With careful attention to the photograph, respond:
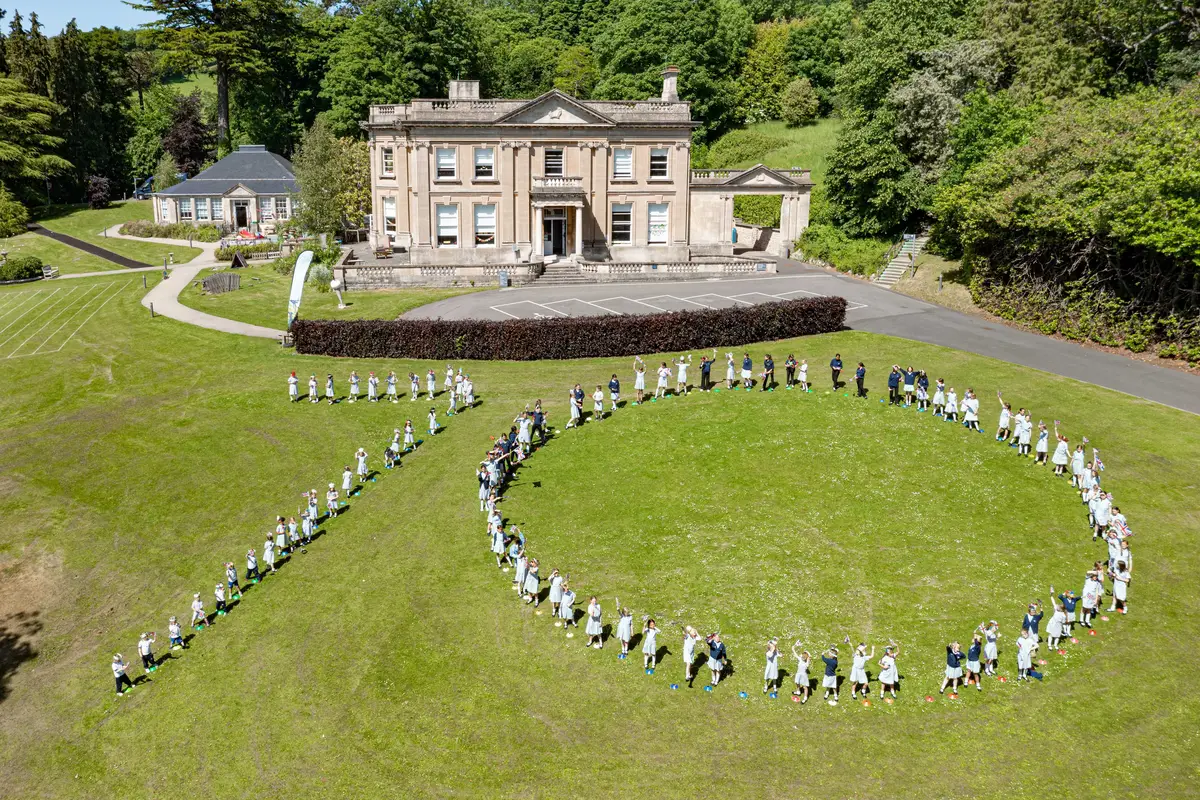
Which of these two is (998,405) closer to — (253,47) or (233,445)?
(233,445)

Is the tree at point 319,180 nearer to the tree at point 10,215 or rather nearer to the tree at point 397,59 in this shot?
the tree at point 397,59

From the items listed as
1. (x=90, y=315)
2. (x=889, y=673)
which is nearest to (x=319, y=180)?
(x=90, y=315)

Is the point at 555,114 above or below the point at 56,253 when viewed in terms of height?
above

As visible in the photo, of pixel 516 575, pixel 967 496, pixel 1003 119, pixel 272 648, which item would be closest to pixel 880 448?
pixel 967 496

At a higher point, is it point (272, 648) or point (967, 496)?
point (967, 496)

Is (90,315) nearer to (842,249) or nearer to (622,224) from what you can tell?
(622,224)

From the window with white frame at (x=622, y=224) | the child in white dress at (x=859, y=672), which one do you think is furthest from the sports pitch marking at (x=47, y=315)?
the child in white dress at (x=859, y=672)

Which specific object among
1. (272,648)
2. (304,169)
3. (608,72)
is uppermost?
(608,72)
